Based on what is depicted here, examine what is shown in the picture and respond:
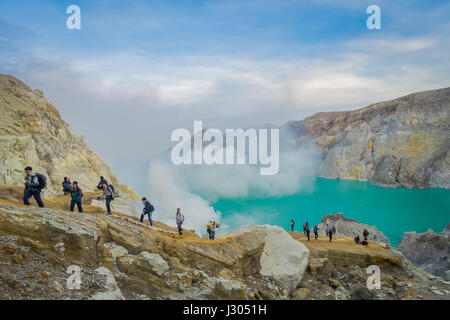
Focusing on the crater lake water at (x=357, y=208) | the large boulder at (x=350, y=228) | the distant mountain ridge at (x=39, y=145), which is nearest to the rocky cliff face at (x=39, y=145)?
the distant mountain ridge at (x=39, y=145)

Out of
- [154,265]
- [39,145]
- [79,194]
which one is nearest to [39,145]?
[39,145]

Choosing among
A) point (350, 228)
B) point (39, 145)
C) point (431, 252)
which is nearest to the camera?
point (431, 252)

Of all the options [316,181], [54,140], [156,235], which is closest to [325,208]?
[316,181]

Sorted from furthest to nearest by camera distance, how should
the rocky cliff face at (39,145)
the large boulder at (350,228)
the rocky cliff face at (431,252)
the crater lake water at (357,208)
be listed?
the crater lake water at (357,208) < the large boulder at (350,228) < the rocky cliff face at (431,252) < the rocky cliff face at (39,145)

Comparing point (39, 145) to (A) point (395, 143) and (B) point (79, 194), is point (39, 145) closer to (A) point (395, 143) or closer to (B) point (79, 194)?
(B) point (79, 194)

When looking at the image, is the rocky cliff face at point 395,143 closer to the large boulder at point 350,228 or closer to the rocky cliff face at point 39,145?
the large boulder at point 350,228

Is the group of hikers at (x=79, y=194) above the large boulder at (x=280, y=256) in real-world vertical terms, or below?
above

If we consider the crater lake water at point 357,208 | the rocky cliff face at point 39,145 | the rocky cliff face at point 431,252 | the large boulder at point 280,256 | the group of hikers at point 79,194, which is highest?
the rocky cliff face at point 39,145
